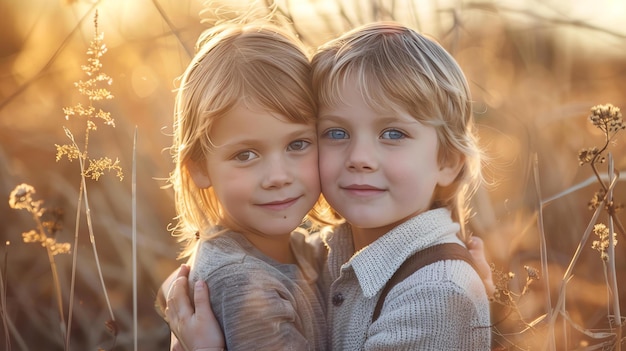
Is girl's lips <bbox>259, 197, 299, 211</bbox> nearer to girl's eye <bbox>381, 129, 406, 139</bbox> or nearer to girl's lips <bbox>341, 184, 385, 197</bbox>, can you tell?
girl's lips <bbox>341, 184, 385, 197</bbox>

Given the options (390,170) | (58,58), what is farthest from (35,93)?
(390,170)

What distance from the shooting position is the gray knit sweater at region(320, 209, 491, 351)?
1.82 metres

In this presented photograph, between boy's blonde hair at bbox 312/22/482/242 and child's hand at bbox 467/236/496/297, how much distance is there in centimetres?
23

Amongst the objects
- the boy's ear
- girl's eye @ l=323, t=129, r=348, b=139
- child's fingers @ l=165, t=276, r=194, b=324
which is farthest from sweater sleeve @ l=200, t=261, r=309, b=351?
the boy's ear

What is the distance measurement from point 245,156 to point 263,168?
0.19ft

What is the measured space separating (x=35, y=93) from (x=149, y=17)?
468 millimetres

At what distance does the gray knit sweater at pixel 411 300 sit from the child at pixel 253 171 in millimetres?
100

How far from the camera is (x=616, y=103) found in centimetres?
275

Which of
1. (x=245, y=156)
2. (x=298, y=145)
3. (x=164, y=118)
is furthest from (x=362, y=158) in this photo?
(x=164, y=118)

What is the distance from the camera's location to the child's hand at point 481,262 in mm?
2249

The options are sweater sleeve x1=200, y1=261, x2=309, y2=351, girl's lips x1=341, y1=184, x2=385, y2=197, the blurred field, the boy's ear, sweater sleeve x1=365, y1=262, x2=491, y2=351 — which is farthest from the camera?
the blurred field

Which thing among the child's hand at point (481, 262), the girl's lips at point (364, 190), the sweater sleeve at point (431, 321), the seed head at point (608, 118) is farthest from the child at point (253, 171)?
the seed head at point (608, 118)

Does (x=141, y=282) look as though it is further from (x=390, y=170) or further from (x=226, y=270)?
(x=390, y=170)

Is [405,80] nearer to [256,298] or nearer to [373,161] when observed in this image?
[373,161]
